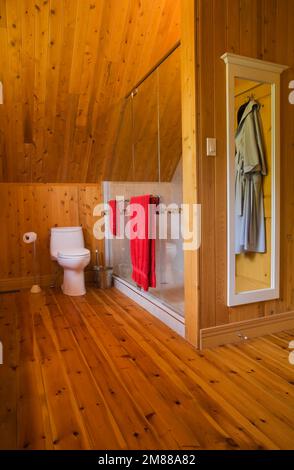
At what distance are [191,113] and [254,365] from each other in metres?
1.58

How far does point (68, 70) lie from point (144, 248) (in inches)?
69.0

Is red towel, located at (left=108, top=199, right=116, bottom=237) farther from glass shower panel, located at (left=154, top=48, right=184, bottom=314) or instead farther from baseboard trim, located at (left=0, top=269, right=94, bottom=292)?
glass shower panel, located at (left=154, top=48, right=184, bottom=314)

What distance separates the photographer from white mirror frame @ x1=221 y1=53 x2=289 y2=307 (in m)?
1.99

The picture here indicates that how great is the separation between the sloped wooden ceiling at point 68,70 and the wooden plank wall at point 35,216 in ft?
0.60

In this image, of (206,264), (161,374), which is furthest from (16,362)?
(206,264)

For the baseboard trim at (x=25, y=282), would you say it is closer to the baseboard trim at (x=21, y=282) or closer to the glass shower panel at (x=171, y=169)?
the baseboard trim at (x=21, y=282)

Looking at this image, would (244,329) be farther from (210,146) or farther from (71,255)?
(71,255)

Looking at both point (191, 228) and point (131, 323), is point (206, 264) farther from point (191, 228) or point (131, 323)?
point (131, 323)

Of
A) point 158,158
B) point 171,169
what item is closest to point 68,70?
point 158,158

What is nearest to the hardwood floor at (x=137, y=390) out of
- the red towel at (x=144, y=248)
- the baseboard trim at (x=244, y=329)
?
the baseboard trim at (x=244, y=329)

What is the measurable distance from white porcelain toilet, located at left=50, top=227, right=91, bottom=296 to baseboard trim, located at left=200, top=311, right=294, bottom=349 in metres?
1.67

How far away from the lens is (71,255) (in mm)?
3189

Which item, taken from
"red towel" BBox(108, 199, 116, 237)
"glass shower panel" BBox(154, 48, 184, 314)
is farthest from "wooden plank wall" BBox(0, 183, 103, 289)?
"glass shower panel" BBox(154, 48, 184, 314)
